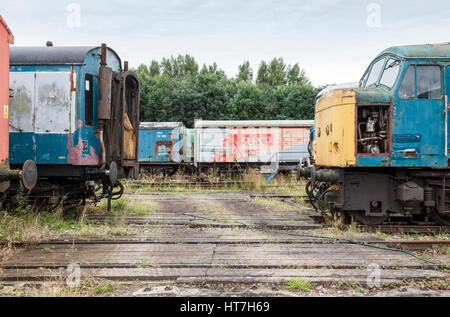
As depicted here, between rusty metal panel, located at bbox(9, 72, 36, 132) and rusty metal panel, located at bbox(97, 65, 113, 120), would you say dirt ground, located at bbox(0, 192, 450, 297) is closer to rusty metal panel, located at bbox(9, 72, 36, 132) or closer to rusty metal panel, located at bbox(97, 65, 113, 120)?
rusty metal panel, located at bbox(97, 65, 113, 120)

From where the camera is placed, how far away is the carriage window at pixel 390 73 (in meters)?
6.90

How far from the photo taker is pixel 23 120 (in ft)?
23.8

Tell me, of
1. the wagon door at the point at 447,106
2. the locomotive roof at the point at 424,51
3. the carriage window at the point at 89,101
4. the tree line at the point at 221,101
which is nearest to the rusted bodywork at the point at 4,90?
the carriage window at the point at 89,101

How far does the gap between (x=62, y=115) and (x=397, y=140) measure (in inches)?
249

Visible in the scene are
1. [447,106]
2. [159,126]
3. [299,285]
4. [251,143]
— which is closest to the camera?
[299,285]

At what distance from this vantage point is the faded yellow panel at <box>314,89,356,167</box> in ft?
21.9

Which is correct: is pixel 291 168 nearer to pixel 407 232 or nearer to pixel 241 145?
pixel 241 145

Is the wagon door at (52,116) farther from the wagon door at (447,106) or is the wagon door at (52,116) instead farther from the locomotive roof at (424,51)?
the wagon door at (447,106)

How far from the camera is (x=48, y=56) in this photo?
7430mm

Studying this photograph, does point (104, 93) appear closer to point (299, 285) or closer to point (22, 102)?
point (22, 102)

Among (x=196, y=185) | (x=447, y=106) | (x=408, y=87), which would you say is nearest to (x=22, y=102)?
(x=408, y=87)

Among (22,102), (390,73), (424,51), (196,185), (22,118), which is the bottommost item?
(196,185)
